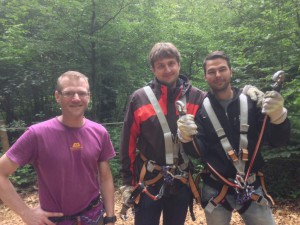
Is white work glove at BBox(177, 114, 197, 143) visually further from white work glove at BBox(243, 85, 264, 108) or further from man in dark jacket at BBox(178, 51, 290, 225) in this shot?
white work glove at BBox(243, 85, 264, 108)

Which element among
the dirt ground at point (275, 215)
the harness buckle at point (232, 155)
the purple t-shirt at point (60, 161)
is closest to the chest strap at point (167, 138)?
the harness buckle at point (232, 155)

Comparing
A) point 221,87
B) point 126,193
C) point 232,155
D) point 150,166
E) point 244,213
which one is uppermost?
point 221,87

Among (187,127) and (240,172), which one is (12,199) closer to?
(187,127)

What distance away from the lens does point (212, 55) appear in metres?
2.88

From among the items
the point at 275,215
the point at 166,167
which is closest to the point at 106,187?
the point at 166,167

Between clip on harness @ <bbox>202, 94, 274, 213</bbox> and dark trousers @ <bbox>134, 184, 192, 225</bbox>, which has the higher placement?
clip on harness @ <bbox>202, 94, 274, 213</bbox>

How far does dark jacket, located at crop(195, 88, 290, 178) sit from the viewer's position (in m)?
2.76

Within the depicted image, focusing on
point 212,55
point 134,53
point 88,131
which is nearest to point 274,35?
point 212,55

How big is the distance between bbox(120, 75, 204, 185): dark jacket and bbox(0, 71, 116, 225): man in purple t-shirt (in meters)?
0.54

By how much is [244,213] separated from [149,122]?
1231 millimetres

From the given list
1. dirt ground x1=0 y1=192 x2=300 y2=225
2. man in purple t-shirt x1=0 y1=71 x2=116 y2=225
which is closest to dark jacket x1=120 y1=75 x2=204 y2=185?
man in purple t-shirt x1=0 y1=71 x2=116 y2=225

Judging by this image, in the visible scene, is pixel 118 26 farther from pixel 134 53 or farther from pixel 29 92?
pixel 29 92

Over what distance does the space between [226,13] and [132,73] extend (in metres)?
3.88

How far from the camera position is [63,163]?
2225 millimetres
